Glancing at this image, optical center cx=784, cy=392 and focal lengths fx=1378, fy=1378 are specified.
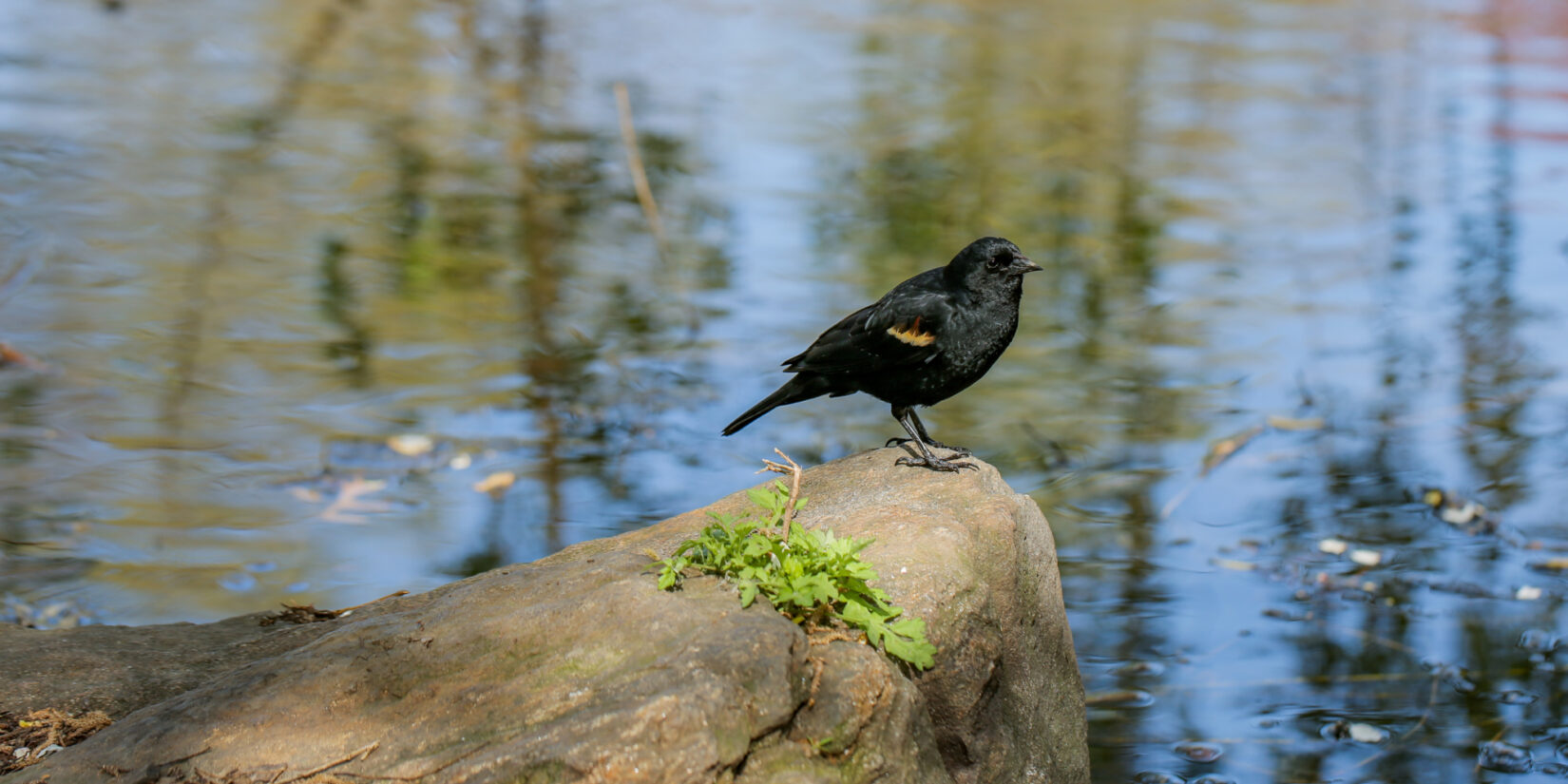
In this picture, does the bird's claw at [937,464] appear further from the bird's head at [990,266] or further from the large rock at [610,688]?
the bird's head at [990,266]

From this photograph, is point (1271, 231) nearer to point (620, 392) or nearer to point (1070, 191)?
point (1070, 191)

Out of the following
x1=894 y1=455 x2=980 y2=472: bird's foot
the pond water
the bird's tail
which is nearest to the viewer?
x1=894 y1=455 x2=980 y2=472: bird's foot

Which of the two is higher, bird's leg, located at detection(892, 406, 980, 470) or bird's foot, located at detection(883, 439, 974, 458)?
bird's leg, located at detection(892, 406, 980, 470)

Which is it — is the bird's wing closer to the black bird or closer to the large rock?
the black bird

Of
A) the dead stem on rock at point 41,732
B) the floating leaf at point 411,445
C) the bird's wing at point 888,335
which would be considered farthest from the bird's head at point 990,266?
the floating leaf at point 411,445

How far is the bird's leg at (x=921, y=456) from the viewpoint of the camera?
3.99 meters

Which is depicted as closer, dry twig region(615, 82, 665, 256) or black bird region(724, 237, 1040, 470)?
black bird region(724, 237, 1040, 470)

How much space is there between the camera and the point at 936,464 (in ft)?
13.1

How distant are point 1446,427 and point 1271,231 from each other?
3.00 m

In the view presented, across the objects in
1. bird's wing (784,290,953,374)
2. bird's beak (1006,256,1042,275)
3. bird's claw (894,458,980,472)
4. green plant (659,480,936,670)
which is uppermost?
bird's beak (1006,256,1042,275)

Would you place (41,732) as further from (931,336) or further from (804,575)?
(931,336)

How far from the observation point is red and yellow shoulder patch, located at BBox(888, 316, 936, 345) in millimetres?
4148

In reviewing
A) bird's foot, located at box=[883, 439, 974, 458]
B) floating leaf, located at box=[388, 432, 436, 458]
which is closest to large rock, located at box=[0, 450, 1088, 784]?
bird's foot, located at box=[883, 439, 974, 458]

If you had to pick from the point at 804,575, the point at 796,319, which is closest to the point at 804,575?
the point at 804,575
